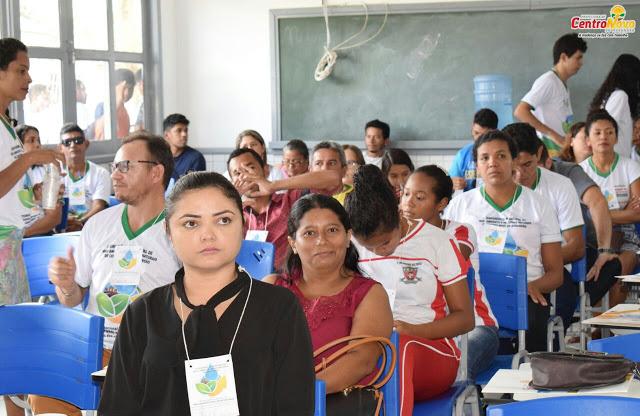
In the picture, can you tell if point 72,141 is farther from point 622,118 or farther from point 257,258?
point 622,118

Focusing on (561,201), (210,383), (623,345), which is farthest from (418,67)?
(210,383)

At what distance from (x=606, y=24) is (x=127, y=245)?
6.06m

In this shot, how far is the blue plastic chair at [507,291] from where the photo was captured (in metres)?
3.89

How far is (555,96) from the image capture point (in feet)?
24.7

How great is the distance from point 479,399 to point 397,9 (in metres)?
5.62

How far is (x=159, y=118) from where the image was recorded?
9312 mm

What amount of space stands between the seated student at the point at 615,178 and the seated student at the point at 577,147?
0.15 m

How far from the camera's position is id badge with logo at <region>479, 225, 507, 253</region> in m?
4.52

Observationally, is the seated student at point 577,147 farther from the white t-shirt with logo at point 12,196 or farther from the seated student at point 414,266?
the white t-shirt with logo at point 12,196

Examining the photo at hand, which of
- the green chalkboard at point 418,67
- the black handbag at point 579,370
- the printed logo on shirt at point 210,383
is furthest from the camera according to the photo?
the green chalkboard at point 418,67

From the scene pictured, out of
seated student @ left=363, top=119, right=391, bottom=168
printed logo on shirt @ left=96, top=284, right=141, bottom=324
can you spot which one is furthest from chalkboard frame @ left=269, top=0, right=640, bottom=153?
printed logo on shirt @ left=96, top=284, right=141, bottom=324

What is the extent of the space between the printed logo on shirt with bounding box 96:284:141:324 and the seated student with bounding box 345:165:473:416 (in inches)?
33.3

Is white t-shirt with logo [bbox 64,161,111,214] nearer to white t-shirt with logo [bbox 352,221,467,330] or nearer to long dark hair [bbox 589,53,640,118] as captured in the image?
long dark hair [bbox 589,53,640,118]

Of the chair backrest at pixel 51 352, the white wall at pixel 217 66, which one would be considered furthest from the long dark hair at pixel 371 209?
the white wall at pixel 217 66
